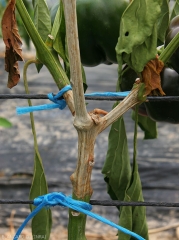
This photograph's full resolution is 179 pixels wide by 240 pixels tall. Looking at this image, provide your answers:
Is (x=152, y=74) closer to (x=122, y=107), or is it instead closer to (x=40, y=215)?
(x=122, y=107)

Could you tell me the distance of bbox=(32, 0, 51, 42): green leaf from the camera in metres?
0.54

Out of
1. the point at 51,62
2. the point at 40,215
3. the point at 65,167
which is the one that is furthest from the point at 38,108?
the point at 65,167

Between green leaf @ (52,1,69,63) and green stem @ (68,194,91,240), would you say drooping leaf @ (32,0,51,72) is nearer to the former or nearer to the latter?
green leaf @ (52,1,69,63)

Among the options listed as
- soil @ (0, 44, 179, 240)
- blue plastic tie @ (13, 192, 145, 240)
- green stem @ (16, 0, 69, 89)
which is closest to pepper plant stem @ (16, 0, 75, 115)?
green stem @ (16, 0, 69, 89)

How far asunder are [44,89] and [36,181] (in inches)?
115

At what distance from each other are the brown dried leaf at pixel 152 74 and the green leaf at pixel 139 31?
2cm

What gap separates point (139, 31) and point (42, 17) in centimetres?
18

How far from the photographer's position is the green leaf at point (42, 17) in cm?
54

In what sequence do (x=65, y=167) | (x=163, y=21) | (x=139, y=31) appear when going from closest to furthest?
(x=139, y=31), (x=163, y=21), (x=65, y=167)

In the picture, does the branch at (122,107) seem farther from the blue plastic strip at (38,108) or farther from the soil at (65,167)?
the soil at (65,167)

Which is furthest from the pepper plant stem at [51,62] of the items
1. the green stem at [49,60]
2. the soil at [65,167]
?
the soil at [65,167]

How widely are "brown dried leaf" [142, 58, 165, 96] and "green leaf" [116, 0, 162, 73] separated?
16 mm

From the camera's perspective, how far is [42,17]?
0.55m

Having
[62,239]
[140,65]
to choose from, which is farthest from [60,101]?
[62,239]
